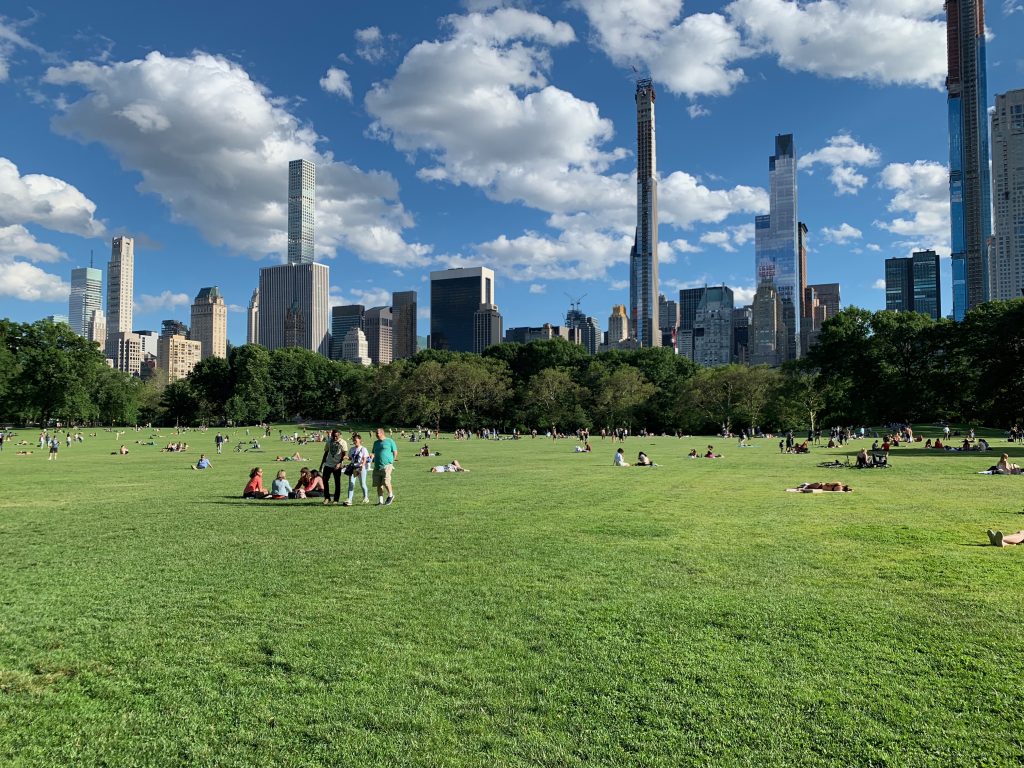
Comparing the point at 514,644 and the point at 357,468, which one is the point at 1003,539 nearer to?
the point at 514,644

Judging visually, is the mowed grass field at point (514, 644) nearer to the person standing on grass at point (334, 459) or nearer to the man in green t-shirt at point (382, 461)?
the man in green t-shirt at point (382, 461)

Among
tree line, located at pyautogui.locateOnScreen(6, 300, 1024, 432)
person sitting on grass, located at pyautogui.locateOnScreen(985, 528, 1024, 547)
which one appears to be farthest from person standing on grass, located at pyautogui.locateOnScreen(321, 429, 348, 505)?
tree line, located at pyautogui.locateOnScreen(6, 300, 1024, 432)

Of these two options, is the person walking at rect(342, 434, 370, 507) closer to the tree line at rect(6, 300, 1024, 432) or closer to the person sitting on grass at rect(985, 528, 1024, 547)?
the person sitting on grass at rect(985, 528, 1024, 547)

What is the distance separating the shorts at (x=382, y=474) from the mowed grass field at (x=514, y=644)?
2970 millimetres

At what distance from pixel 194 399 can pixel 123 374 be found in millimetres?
11147

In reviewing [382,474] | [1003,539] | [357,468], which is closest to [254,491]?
[357,468]

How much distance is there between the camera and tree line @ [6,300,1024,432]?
215ft

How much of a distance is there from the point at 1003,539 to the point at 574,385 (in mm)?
75425

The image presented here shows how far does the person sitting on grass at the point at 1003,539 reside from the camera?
386 inches

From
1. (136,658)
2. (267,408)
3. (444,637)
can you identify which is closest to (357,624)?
(444,637)

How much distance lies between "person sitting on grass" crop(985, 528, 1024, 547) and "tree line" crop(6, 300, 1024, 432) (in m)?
42.3

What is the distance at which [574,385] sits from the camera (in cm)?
8525

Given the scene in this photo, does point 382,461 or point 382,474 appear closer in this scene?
point 382,461

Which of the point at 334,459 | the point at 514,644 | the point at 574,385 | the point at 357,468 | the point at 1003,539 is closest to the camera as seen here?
the point at 514,644
